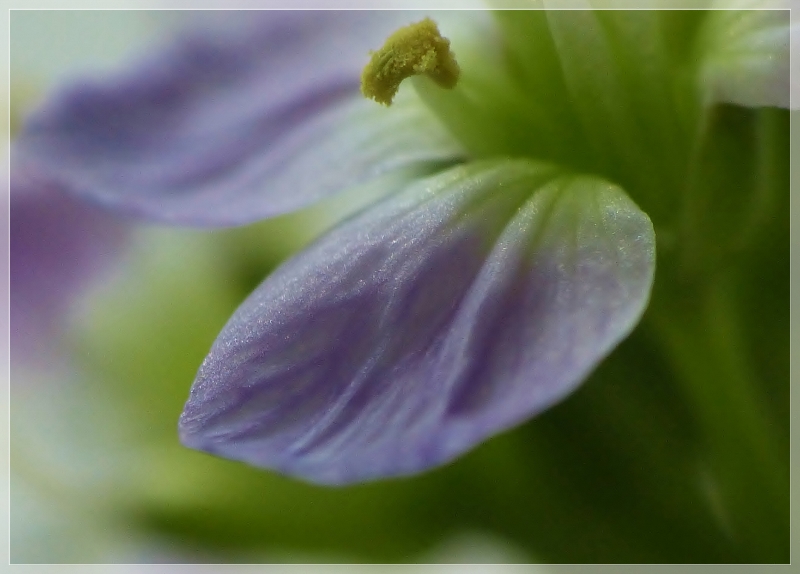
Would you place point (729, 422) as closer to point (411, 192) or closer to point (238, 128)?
point (411, 192)

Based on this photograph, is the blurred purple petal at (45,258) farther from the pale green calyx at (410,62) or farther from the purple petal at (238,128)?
the pale green calyx at (410,62)

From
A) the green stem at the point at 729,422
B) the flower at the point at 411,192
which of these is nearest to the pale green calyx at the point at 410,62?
the flower at the point at 411,192

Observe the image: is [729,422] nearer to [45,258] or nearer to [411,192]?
[411,192]

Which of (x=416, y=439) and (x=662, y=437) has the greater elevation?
(x=416, y=439)

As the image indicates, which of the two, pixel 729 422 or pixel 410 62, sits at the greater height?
pixel 410 62

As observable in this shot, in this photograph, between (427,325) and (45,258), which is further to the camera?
(45,258)

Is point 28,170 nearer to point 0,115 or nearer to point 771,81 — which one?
point 0,115

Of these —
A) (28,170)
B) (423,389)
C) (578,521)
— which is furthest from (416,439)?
(28,170)

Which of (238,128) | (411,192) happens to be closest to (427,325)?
(411,192)
